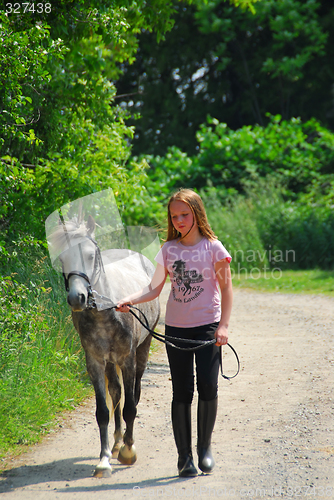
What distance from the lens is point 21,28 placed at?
16.1ft

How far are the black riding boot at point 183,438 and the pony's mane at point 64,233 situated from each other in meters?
1.33

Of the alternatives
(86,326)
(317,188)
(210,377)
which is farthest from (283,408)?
(317,188)

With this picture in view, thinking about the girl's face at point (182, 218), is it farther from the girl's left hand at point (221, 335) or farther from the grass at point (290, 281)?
the grass at point (290, 281)

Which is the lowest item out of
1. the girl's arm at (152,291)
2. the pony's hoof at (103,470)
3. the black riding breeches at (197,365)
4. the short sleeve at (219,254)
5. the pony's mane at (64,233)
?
the pony's hoof at (103,470)

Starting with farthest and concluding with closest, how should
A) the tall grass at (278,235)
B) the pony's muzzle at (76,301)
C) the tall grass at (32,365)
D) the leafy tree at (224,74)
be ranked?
the leafy tree at (224,74) → the tall grass at (278,235) → the tall grass at (32,365) → the pony's muzzle at (76,301)

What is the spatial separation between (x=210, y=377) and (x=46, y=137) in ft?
13.0

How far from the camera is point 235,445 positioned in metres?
4.01

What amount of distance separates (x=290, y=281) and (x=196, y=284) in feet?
30.9

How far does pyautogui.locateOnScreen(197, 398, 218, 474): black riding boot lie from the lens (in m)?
3.40

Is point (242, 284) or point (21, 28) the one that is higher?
point (21, 28)

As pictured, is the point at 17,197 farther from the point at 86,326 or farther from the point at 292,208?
the point at 292,208

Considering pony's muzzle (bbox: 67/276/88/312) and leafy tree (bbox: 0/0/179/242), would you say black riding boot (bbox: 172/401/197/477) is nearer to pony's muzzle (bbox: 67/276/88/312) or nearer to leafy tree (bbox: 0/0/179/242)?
pony's muzzle (bbox: 67/276/88/312)

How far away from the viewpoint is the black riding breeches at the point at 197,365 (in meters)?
3.38

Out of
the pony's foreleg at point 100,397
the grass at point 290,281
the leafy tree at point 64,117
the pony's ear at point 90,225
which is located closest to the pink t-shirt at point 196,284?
the pony's ear at point 90,225
